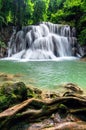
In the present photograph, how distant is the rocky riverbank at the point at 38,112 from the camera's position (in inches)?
243

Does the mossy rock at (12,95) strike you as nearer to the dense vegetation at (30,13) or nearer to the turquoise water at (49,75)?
the turquoise water at (49,75)

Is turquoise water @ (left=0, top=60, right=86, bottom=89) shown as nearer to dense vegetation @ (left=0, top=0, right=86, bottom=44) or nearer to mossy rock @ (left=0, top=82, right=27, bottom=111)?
mossy rock @ (left=0, top=82, right=27, bottom=111)

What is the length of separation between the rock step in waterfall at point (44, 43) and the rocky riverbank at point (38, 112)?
94.7ft

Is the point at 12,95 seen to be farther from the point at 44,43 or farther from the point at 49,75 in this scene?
the point at 44,43

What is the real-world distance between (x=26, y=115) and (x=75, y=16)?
1703 inches

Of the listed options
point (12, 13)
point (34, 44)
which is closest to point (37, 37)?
point (34, 44)

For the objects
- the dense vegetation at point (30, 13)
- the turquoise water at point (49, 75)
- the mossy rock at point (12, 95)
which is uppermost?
the dense vegetation at point (30, 13)

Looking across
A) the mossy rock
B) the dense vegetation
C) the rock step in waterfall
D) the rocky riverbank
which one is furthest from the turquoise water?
the dense vegetation

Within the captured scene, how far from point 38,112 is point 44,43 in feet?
108

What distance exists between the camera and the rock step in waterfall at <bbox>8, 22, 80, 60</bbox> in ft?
124

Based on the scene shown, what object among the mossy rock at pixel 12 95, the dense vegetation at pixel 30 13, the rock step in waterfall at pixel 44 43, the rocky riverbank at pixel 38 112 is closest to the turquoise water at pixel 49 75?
the mossy rock at pixel 12 95

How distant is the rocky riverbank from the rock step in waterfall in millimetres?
28875

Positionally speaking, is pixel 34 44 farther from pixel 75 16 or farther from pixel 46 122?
pixel 46 122

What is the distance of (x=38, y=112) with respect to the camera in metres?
6.57
